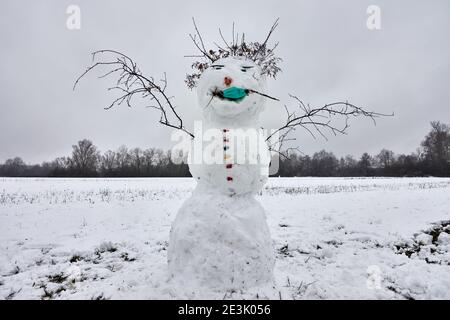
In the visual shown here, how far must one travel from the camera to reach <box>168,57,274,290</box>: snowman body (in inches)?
125

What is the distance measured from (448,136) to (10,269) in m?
64.9

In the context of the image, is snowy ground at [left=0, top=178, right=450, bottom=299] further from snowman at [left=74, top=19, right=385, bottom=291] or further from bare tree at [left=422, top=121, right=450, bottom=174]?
bare tree at [left=422, top=121, right=450, bottom=174]

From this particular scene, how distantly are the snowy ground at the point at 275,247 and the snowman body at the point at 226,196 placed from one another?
0.24 metres

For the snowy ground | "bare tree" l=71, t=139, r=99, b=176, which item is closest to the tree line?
"bare tree" l=71, t=139, r=99, b=176

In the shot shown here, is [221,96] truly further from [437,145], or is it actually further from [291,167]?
[437,145]

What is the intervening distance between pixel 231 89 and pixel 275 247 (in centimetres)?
363

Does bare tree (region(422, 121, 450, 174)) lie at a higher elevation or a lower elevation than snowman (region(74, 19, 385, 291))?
higher

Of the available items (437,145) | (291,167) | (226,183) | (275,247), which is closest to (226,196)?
(226,183)

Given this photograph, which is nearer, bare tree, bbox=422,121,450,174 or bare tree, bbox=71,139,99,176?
bare tree, bbox=422,121,450,174

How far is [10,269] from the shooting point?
14.5 feet

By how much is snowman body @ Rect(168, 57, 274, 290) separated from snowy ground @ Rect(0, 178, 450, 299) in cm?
24

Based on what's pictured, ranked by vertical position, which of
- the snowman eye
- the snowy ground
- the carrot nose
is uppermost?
the snowman eye

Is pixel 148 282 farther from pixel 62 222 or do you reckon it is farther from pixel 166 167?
pixel 166 167

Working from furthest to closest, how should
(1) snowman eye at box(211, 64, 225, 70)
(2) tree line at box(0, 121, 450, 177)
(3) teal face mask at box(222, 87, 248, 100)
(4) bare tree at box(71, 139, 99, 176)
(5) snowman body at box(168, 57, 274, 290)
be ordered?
(4) bare tree at box(71, 139, 99, 176) < (2) tree line at box(0, 121, 450, 177) < (1) snowman eye at box(211, 64, 225, 70) < (3) teal face mask at box(222, 87, 248, 100) < (5) snowman body at box(168, 57, 274, 290)
